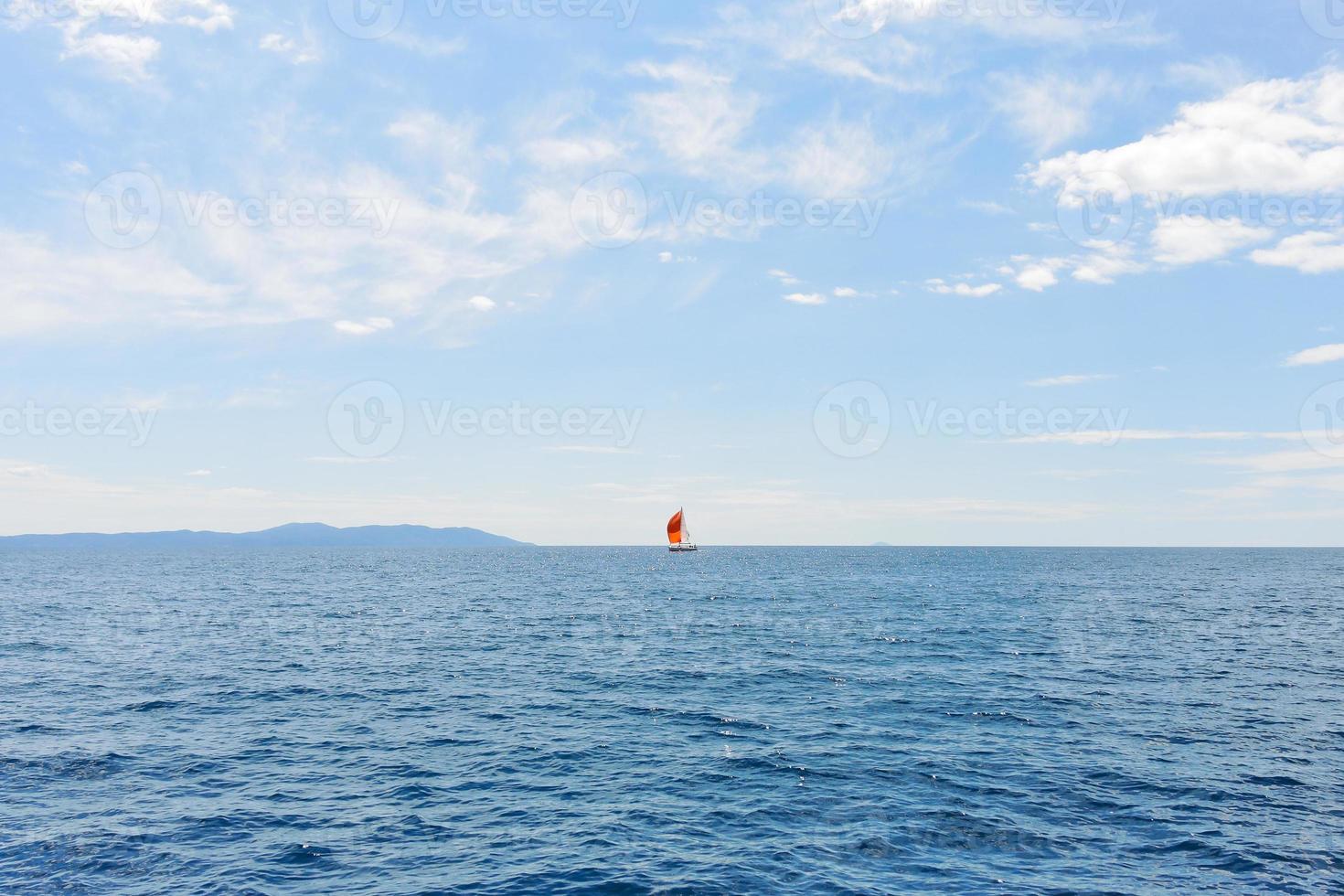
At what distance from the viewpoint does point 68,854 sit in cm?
2369

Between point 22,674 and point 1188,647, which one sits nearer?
point 22,674

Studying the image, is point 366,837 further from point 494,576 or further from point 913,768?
point 494,576

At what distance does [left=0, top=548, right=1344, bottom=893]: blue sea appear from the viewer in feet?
76.2

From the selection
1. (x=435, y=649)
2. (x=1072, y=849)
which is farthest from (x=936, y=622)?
(x=1072, y=849)

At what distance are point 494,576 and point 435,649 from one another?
114 m

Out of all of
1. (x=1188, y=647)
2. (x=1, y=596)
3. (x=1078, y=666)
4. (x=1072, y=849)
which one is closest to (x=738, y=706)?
(x=1072, y=849)

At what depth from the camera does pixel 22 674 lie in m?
50.5

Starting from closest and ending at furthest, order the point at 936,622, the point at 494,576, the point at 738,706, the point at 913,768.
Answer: the point at 913,768
the point at 738,706
the point at 936,622
the point at 494,576

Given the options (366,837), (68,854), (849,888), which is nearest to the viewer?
(849,888)

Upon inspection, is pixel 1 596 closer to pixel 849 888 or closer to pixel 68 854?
pixel 68 854

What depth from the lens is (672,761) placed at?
33.3 meters

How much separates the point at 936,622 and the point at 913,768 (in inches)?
2025

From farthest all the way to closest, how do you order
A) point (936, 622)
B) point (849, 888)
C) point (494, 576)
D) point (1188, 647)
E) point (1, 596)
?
point (494, 576), point (1, 596), point (936, 622), point (1188, 647), point (849, 888)

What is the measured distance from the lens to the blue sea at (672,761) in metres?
23.2
